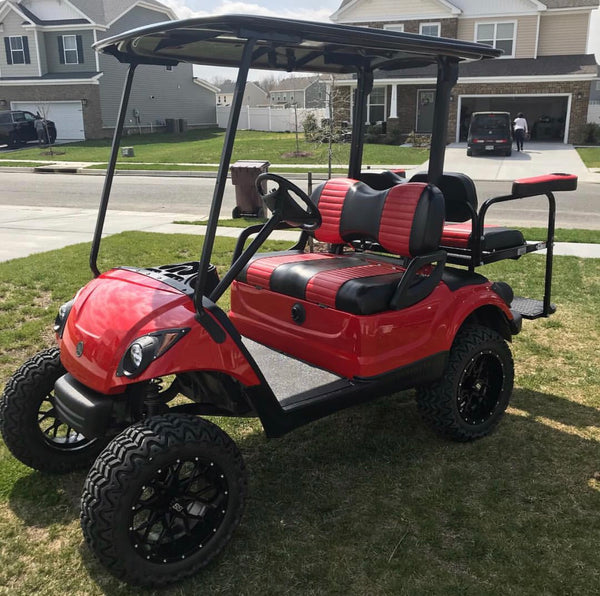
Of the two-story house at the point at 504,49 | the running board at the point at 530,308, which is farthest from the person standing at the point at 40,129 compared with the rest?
the running board at the point at 530,308

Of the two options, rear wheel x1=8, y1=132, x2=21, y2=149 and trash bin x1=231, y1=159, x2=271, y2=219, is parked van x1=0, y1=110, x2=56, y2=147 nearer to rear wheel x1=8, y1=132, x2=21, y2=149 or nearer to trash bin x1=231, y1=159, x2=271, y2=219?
rear wheel x1=8, y1=132, x2=21, y2=149

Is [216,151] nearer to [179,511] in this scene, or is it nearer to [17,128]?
[17,128]

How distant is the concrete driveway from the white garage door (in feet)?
60.2

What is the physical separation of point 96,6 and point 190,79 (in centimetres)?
693

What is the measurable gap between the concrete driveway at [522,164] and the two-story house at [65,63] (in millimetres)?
17546

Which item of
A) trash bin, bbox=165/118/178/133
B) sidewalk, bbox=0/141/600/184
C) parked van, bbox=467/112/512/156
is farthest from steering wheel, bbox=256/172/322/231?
trash bin, bbox=165/118/178/133

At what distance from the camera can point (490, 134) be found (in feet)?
72.5

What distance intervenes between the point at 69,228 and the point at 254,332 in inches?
288

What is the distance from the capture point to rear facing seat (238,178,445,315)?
3207mm

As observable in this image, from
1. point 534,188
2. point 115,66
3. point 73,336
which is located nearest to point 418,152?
point 115,66

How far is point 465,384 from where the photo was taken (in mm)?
3719

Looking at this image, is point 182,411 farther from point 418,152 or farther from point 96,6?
point 96,6

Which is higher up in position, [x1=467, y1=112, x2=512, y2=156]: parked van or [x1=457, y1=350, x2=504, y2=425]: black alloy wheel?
[x1=467, y1=112, x2=512, y2=156]: parked van

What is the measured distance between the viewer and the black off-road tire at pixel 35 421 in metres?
3.12
